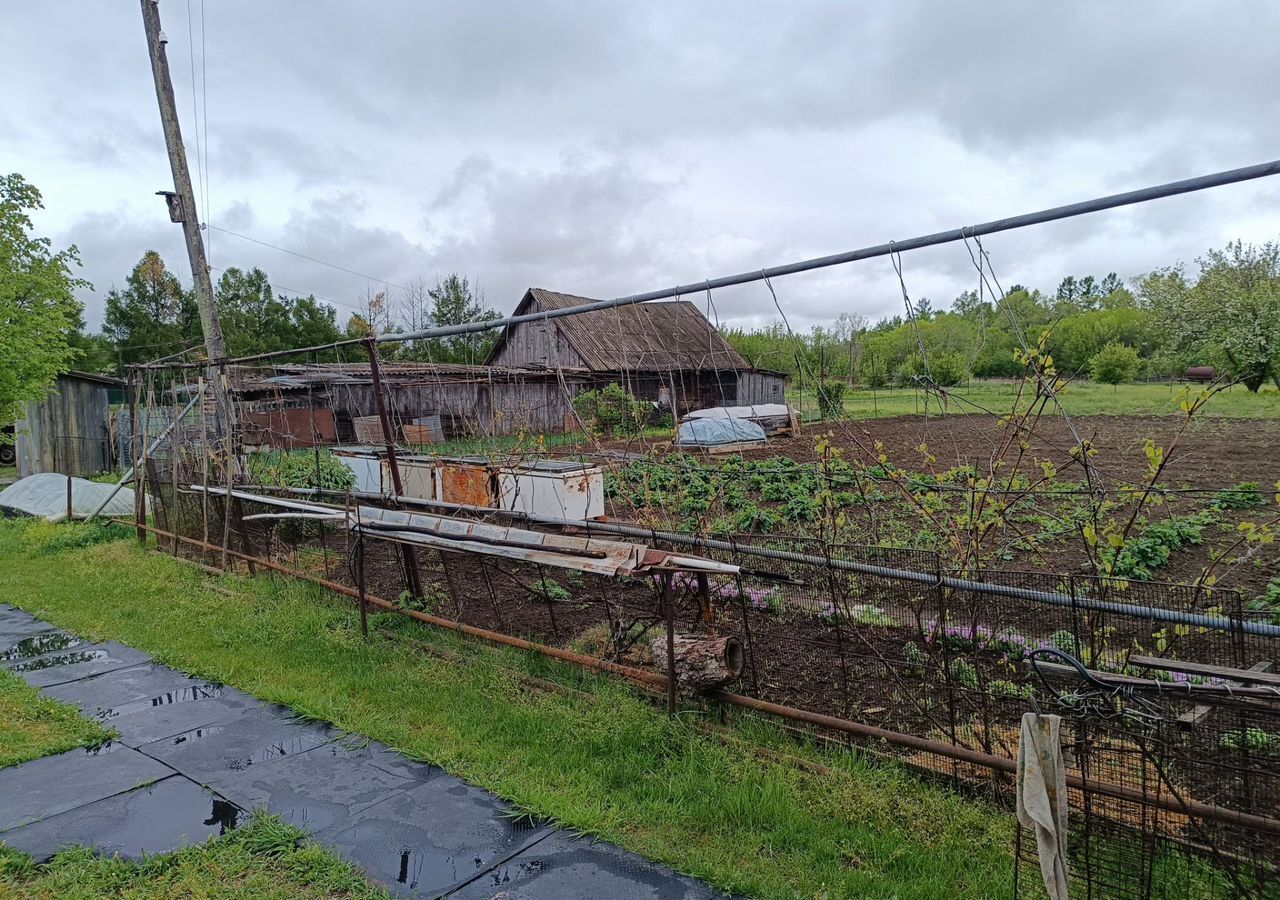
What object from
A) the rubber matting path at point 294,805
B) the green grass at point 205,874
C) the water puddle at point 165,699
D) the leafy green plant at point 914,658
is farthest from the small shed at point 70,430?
the leafy green plant at point 914,658

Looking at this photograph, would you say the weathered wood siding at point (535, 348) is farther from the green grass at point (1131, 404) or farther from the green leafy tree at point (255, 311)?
the green leafy tree at point (255, 311)

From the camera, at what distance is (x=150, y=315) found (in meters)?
36.3

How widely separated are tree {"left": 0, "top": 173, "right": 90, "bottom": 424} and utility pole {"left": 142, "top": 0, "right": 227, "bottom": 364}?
11.5 ft

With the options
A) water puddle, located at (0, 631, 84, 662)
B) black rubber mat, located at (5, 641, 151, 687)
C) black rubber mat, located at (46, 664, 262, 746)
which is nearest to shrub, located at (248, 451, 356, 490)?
water puddle, located at (0, 631, 84, 662)

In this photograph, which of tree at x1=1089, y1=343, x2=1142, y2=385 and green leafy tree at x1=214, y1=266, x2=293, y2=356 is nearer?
tree at x1=1089, y1=343, x2=1142, y2=385

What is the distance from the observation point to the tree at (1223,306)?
20469 millimetres

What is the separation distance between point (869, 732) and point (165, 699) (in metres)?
4.31

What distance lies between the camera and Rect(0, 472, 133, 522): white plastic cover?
11.0m

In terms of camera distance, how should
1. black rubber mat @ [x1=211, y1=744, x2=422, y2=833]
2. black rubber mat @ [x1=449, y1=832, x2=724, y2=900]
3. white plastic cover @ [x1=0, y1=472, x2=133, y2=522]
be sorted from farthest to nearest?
white plastic cover @ [x1=0, y1=472, x2=133, y2=522] < black rubber mat @ [x1=211, y1=744, x2=422, y2=833] < black rubber mat @ [x1=449, y1=832, x2=724, y2=900]

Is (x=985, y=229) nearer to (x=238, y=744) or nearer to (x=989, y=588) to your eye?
(x=989, y=588)

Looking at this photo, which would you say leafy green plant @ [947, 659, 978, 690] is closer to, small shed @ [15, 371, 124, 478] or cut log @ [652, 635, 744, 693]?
cut log @ [652, 635, 744, 693]

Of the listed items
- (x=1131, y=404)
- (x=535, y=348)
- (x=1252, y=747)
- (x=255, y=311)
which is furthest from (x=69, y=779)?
(x=255, y=311)

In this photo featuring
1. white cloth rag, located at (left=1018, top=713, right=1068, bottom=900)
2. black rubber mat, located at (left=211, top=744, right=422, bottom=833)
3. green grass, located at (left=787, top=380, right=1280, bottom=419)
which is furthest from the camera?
green grass, located at (left=787, top=380, right=1280, bottom=419)

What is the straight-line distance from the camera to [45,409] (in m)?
16.3
